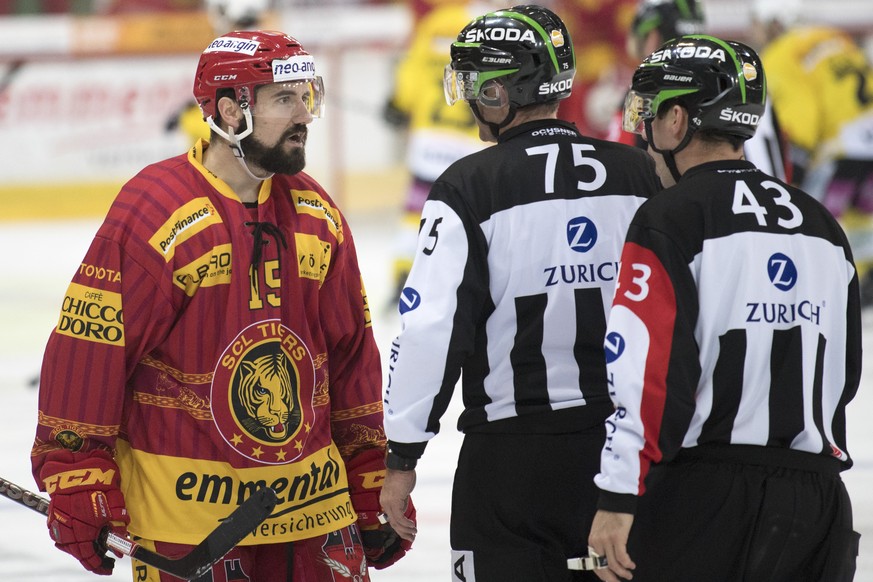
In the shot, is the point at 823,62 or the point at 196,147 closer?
the point at 196,147

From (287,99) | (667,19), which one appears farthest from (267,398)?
(667,19)

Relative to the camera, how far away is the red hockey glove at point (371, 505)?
99.0 inches

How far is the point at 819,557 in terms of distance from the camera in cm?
200

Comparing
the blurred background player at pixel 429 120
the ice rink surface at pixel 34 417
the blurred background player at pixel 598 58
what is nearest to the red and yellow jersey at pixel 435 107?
the blurred background player at pixel 429 120

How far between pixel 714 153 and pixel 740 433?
42 centimetres

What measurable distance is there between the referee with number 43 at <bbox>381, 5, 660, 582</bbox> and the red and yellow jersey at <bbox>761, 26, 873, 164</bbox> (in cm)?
501

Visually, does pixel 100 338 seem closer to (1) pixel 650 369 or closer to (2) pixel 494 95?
(2) pixel 494 95

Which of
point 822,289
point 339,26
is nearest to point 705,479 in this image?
point 822,289

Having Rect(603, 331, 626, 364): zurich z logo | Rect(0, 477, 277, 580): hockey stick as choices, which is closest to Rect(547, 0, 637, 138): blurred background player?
Rect(0, 477, 277, 580): hockey stick

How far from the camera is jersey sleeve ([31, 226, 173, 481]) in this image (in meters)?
2.24

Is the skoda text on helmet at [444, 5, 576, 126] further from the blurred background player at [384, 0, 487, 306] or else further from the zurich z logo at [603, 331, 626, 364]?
the blurred background player at [384, 0, 487, 306]

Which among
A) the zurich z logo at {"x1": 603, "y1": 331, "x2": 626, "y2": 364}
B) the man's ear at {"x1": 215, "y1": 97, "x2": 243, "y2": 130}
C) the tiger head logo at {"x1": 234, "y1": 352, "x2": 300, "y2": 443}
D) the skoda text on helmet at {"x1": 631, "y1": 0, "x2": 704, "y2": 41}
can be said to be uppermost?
the skoda text on helmet at {"x1": 631, "y1": 0, "x2": 704, "y2": 41}

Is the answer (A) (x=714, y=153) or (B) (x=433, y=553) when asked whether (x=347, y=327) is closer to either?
(A) (x=714, y=153)

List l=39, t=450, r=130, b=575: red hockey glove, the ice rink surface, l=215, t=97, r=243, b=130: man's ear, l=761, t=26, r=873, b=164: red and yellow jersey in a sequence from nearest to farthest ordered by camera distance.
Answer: l=39, t=450, r=130, b=575: red hockey glove < l=215, t=97, r=243, b=130: man's ear < the ice rink surface < l=761, t=26, r=873, b=164: red and yellow jersey
